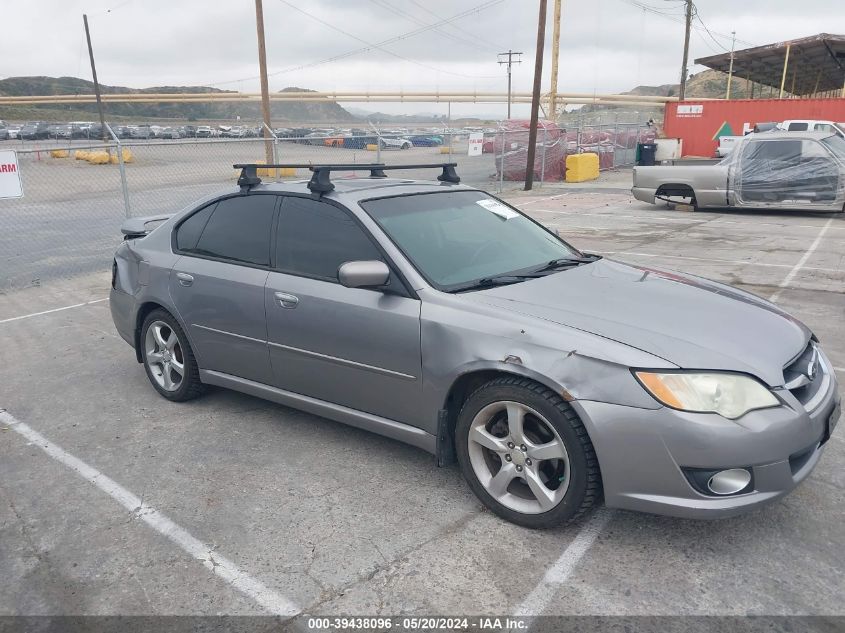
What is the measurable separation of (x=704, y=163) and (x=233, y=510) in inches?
557

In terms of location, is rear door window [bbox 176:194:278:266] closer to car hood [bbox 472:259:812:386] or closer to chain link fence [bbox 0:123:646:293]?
car hood [bbox 472:259:812:386]

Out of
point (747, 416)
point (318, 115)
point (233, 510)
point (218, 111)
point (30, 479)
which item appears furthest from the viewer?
point (318, 115)

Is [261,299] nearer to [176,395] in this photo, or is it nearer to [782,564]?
[176,395]

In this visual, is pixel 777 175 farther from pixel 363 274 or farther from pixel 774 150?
pixel 363 274

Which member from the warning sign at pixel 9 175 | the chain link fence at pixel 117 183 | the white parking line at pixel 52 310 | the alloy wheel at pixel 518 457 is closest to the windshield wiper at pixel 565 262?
the alloy wheel at pixel 518 457

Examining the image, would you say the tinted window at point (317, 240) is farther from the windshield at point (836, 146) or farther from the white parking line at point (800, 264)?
the windshield at point (836, 146)

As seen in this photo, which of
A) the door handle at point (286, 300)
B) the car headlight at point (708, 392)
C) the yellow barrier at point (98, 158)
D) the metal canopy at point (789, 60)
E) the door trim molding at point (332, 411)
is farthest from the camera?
the metal canopy at point (789, 60)

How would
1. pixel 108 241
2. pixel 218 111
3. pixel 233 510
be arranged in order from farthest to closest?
1. pixel 218 111
2. pixel 108 241
3. pixel 233 510

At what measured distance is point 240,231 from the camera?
14.8ft

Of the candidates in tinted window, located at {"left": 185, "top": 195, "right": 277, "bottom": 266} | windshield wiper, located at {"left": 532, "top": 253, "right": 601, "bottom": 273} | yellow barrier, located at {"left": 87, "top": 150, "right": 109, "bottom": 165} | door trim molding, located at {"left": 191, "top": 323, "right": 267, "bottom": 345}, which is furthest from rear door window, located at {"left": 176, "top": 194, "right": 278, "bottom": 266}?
yellow barrier, located at {"left": 87, "top": 150, "right": 109, "bottom": 165}

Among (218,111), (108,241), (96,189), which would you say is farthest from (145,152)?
(218,111)

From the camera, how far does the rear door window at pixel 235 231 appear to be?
4.38 m

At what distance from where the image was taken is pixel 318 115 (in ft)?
511

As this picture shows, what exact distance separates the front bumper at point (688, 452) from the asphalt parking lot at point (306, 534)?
104 mm
